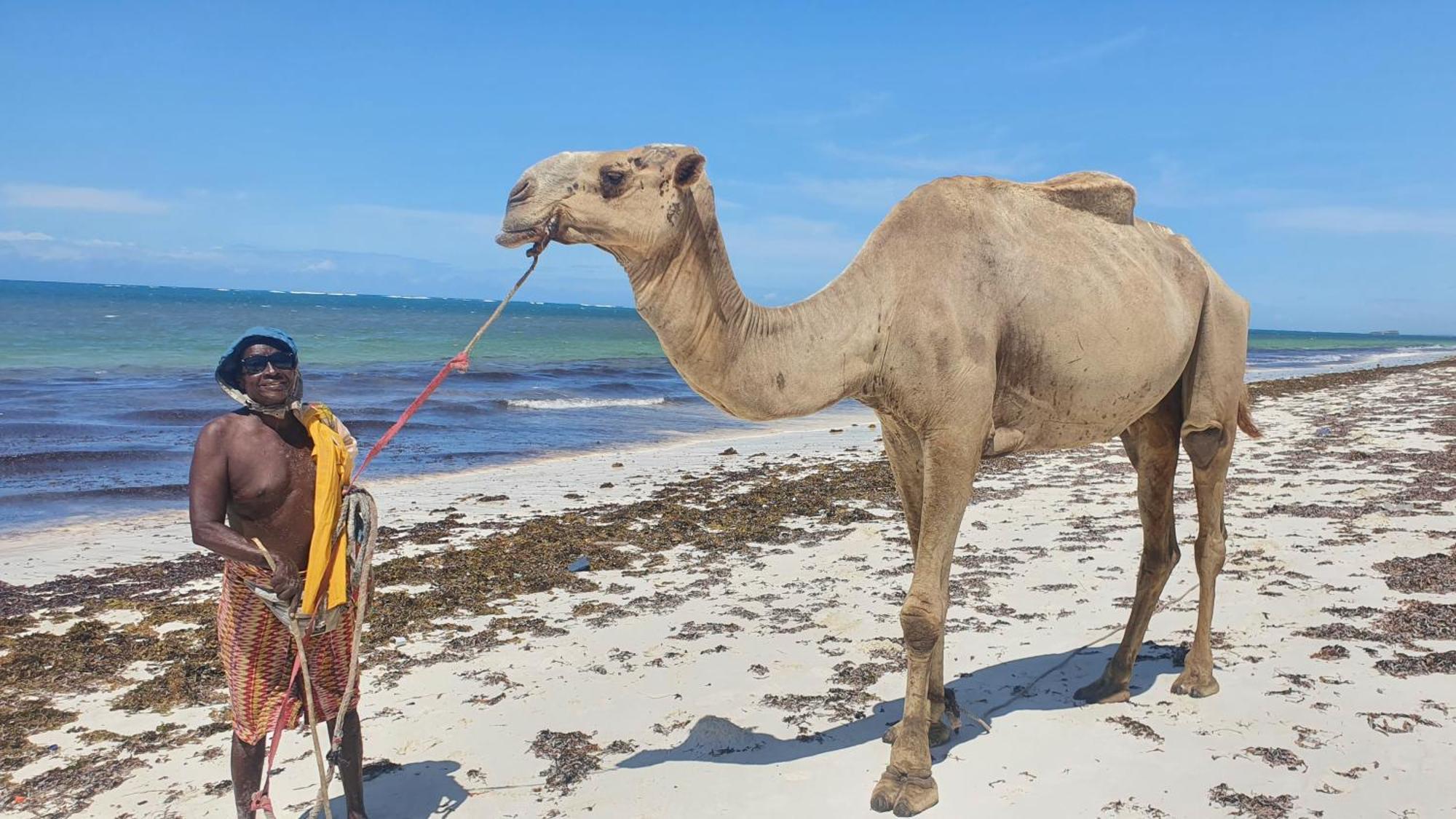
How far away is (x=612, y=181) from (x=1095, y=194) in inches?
101

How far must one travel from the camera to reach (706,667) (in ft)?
18.0

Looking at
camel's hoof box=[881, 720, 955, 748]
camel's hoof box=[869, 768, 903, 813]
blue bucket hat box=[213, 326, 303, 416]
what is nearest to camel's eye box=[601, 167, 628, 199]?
blue bucket hat box=[213, 326, 303, 416]

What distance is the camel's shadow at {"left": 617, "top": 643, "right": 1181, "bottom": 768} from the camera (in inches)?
171

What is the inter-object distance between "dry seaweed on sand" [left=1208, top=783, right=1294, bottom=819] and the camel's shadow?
1045 mm

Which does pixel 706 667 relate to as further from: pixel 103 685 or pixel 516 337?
→ pixel 516 337

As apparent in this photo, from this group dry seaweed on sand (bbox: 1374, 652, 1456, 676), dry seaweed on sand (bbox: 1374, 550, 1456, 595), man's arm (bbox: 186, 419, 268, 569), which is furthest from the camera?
dry seaweed on sand (bbox: 1374, 550, 1456, 595)

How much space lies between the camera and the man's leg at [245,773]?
3.36 meters

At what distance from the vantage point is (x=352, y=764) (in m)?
3.70

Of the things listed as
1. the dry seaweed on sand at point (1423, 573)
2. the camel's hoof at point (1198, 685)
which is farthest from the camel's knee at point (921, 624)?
the dry seaweed on sand at point (1423, 573)

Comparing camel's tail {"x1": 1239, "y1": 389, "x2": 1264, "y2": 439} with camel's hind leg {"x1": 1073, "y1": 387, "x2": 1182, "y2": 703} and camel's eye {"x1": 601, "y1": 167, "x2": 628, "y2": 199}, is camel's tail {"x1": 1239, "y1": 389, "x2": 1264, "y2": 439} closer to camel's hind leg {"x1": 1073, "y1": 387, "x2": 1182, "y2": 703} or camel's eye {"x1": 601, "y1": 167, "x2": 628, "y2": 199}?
camel's hind leg {"x1": 1073, "y1": 387, "x2": 1182, "y2": 703}

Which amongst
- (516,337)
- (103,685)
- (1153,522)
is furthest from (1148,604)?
(516,337)

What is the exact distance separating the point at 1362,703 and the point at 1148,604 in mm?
1034

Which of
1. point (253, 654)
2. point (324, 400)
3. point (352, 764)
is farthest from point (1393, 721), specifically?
point (324, 400)

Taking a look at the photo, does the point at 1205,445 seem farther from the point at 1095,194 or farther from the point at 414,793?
the point at 414,793
